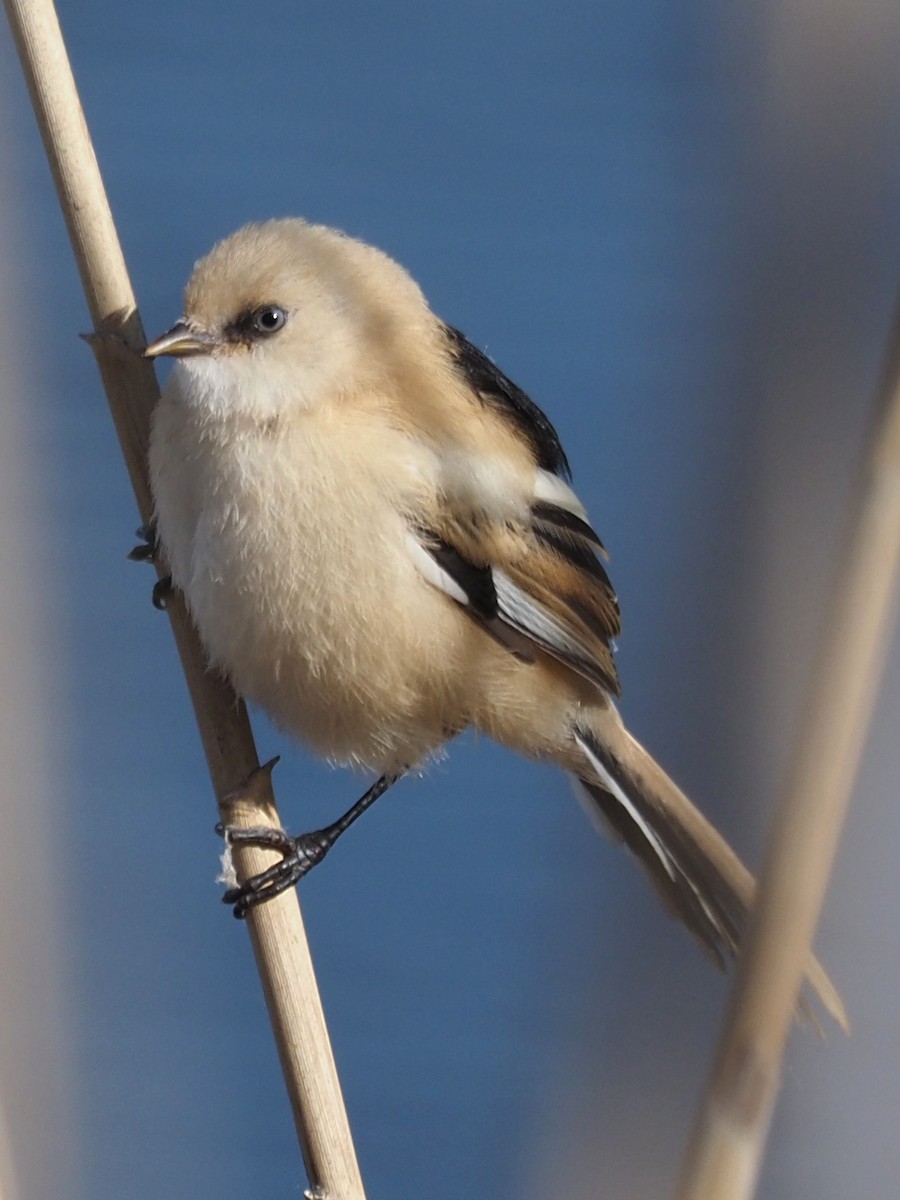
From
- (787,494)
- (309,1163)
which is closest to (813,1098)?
(787,494)

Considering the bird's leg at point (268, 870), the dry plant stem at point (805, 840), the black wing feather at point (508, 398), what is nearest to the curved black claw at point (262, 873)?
the bird's leg at point (268, 870)

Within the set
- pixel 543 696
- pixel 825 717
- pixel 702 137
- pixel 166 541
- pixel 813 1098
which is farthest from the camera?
pixel 543 696

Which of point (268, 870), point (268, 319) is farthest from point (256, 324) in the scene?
point (268, 870)

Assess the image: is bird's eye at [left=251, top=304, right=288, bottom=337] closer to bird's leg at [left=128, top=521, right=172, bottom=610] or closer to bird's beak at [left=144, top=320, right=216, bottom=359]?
bird's beak at [left=144, top=320, right=216, bottom=359]

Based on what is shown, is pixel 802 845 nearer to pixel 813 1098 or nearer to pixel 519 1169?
pixel 813 1098

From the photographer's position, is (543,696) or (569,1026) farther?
(543,696)

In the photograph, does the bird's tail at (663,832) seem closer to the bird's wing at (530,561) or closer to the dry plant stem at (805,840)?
the bird's wing at (530,561)

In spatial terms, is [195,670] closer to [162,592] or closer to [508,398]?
[162,592]
